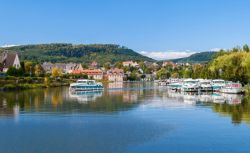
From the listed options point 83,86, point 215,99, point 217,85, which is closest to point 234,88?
point 215,99

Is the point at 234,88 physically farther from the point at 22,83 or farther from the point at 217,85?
the point at 22,83

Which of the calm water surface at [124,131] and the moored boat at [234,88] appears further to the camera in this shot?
the moored boat at [234,88]

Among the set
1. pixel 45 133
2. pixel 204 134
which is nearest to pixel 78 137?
pixel 45 133

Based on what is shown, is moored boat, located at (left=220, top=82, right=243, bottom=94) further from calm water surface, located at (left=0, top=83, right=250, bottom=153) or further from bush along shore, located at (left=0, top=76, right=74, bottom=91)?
bush along shore, located at (left=0, top=76, right=74, bottom=91)

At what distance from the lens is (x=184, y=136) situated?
23219 mm

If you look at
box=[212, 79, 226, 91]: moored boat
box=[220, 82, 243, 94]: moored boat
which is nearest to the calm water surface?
box=[220, 82, 243, 94]: moored boat

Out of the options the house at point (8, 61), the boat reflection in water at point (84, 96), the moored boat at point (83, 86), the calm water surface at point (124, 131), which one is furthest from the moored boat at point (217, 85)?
the house at point (8, 61)

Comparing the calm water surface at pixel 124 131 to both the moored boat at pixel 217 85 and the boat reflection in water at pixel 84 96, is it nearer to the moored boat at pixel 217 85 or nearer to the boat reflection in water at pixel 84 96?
the boat reflection in water at pixel 84 96

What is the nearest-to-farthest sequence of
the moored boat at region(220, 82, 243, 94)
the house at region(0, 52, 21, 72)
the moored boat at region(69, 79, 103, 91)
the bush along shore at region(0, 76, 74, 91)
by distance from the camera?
the moored boat at region(220, 82, 243, 94), the bush along shore at region(0, 76, 74, 91), the moored boat at region(69, 79, 103, 91), the house at region(0, 52, 21, 72)

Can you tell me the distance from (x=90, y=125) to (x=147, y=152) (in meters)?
8.64

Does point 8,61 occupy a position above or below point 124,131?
above

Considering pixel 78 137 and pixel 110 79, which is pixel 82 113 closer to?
pixel 78 137

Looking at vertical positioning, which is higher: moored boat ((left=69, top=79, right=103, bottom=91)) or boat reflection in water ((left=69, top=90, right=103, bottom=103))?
moored boat ((left=69, top=79, right=103, bottom=91))

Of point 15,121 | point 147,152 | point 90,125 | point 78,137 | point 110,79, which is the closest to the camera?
point 147,152
